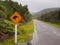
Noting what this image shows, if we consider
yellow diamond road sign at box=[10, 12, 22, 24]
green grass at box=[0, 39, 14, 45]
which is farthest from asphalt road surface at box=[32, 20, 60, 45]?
yellow diamond road sign at box=[10, 12, 22, 24]

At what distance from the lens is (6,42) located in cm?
1858

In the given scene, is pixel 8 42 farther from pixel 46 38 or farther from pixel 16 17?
pixel 46 38

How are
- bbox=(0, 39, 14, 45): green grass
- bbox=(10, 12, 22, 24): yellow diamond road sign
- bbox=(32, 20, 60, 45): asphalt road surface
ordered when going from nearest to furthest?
bbox=(10, 12, 22, 24): yellow diamond road sign < bbox=(0, 39, 14, 45): green grass < bbox=(32, 20, 60, 45): asphalt road surface

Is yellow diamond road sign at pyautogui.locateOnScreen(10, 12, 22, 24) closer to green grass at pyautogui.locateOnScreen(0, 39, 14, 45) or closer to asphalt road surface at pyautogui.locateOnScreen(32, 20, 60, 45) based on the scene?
green grass at pyautogui.locateOnScreen(0, 39, 14, 45)

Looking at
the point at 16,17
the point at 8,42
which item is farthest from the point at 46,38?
the point at 16,17

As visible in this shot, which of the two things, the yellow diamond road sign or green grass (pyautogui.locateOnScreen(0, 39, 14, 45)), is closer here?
the yellow diamond road sign

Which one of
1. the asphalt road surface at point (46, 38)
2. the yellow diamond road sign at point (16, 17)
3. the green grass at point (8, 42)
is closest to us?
the yellow diamond road sign at point (16, 17)

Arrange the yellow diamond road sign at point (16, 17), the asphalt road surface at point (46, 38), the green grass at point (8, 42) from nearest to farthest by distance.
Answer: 1. the yellow diamond road sign at point (16, 17)
2. the green grass at point (8, 42)
3. the asphalt road surface at point (46, 38)

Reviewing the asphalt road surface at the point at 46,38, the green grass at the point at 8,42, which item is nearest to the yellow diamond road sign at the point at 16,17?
the green grass at the point at 8,42

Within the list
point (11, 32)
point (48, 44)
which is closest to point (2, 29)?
point (11, 32)

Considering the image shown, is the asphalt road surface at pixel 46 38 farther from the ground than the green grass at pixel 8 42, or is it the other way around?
the green grass at pixel 8 42

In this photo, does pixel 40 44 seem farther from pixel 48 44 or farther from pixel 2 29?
pixel 2 29

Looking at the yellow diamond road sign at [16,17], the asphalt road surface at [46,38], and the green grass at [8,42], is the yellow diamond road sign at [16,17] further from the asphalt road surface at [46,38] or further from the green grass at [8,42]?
the asphalt road surface at [46,38]

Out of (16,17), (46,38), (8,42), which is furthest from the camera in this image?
(46,38)
